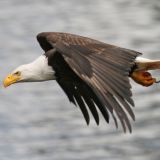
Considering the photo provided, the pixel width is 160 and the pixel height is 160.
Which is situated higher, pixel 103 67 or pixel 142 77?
pixel 142 77

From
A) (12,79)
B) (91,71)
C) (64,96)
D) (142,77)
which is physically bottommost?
(91,71)

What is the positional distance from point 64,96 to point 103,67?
12279 millimetres

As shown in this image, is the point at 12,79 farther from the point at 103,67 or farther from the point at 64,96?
A: the point at 64,96

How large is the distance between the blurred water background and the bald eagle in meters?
6.98

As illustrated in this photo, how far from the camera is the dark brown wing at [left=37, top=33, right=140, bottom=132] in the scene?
14.0 m

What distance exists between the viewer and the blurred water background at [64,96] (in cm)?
2461

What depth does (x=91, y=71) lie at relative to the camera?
1455 cm

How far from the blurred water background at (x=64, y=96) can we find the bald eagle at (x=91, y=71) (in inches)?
275

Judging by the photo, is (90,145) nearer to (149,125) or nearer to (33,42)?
(149,125)

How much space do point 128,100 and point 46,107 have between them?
43.2ft

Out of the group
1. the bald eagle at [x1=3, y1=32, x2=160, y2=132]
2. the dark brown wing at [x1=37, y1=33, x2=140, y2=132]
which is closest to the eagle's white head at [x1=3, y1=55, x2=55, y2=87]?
the bald eagle at [x1=3, y1=32, x2=160, y2=132]

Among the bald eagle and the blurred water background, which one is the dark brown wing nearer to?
the bald eagle

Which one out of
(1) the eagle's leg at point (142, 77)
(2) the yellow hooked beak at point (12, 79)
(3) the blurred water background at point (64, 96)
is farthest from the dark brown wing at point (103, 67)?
(3) the blurred water background at point (64, 96)

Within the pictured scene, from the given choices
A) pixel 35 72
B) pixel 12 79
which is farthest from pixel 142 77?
pixel 12 79
